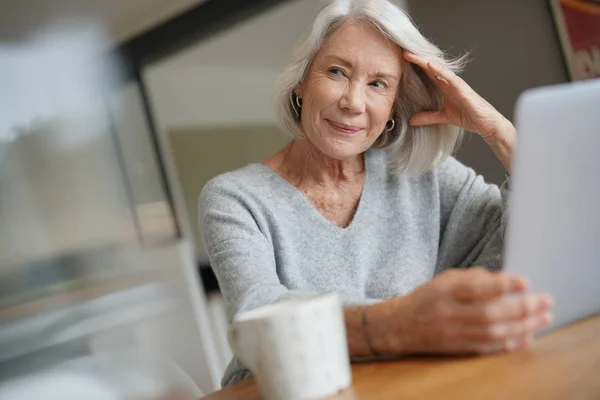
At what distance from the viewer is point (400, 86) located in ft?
4.45

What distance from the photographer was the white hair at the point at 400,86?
1.24m

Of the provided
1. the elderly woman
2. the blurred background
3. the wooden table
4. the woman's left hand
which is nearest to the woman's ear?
the elderly woman

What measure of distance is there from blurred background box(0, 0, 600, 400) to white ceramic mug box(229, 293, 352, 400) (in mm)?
1067

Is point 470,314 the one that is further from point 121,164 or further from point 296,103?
point 121,164

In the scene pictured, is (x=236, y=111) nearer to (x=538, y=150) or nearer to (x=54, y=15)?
(x=54, y=15)

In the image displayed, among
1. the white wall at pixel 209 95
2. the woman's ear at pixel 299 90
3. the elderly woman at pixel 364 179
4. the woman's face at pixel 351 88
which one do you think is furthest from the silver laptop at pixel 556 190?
the white wall at pixel 209 95

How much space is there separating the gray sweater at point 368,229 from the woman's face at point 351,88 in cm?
11

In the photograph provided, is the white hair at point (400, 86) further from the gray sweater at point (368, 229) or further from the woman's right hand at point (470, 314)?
the woman's right hand at point (470, 314)

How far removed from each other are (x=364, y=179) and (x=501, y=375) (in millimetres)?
719

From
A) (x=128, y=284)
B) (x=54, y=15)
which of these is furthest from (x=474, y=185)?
(x=54, y=15)

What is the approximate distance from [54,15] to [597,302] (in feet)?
12.8

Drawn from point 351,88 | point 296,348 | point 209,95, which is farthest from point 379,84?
point 209,95

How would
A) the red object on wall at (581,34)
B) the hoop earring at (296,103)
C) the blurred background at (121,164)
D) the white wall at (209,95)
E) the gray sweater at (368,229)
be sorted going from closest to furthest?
the gray sweater at (368,229)
the hoop earring at (296,103)
the red object on wall at (581,34)
the blurred background at (121,164)
the white wall at (209,95)

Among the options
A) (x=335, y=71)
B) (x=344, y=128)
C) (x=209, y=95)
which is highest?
(x=209, y=95)
